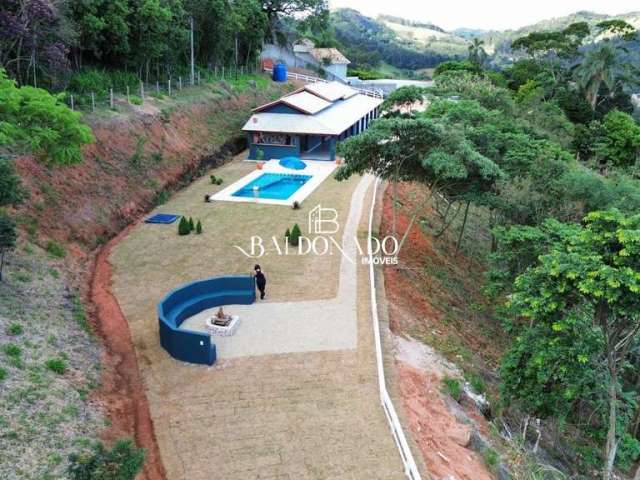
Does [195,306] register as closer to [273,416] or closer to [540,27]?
[273,416]

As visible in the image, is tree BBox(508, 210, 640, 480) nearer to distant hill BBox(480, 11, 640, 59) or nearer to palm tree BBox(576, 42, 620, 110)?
palm tree BBox(576, 42, 620, 110)

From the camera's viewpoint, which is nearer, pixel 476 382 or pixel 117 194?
pixel 476 382

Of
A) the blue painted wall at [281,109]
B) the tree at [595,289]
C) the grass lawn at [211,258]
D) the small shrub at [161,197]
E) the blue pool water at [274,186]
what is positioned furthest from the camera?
the blue painted wall at [281,109]

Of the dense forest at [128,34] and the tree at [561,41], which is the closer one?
the dense forest at [128,34]

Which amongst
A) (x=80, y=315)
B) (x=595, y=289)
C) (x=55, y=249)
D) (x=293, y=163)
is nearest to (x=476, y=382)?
(x=595, y=289)

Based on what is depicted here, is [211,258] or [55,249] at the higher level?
[55,249]

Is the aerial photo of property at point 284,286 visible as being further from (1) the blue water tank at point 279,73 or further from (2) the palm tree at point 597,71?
(2) the palm tree at point 597,71

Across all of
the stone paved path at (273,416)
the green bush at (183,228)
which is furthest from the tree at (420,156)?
the stone paved path at (273,416)
